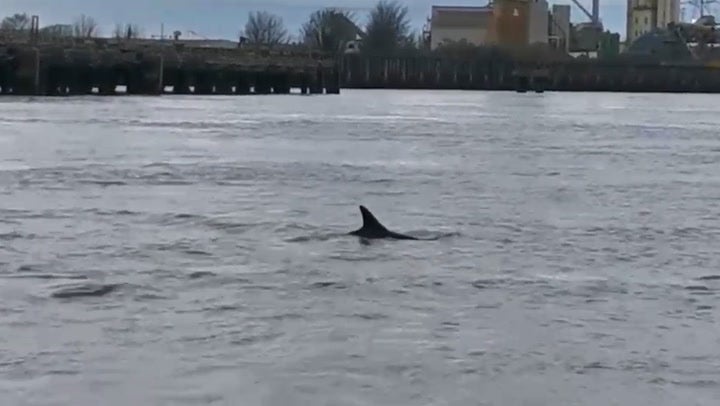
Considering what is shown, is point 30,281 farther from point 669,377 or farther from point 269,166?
point 269,166

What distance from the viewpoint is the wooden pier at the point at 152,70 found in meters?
72.9

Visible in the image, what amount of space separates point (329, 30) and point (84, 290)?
17014 cm

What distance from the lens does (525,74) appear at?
16888cm

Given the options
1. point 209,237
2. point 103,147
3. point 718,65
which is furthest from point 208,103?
point 718,65

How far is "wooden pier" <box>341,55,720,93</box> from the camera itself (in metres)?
166

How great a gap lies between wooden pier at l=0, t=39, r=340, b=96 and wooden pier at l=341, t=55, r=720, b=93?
4552 centimetres

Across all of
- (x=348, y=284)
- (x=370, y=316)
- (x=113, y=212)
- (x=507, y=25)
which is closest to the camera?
(x=370, y=316)

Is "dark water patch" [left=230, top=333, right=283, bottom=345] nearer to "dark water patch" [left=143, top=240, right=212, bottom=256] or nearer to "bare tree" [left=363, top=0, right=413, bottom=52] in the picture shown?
"dark water patch" [left=143, top=240, right=212, bottom=256]

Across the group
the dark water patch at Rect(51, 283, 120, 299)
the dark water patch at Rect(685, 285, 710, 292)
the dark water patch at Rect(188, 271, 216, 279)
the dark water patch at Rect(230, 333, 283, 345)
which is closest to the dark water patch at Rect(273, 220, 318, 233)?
the dark water patch at Rect(188, 271, 216, 279)

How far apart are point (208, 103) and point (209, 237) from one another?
64.9 meters

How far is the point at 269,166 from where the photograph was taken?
35469 millimetres

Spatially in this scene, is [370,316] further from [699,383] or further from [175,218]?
[175,218]

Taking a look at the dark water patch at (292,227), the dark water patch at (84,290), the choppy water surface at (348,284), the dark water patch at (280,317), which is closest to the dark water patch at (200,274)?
the choppy water surface at (348,284)

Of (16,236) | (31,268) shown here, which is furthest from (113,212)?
(31,268)
